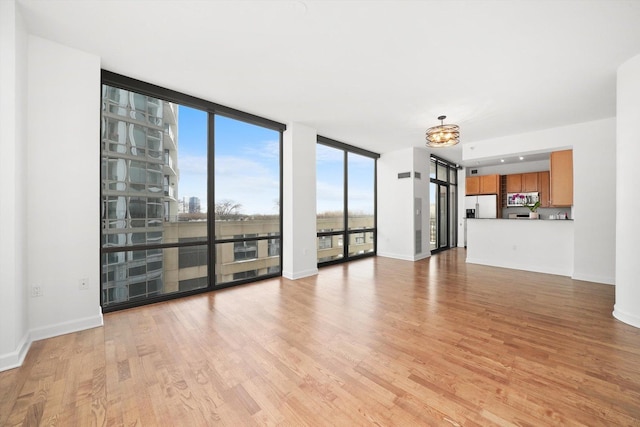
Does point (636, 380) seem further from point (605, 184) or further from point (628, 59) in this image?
point (605, 184)

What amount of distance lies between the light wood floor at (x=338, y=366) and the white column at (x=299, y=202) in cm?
142

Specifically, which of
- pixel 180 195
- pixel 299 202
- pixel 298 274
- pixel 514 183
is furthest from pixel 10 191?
pixel 514 183

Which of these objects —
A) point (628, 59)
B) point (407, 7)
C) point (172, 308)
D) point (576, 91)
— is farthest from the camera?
point (576, 91)

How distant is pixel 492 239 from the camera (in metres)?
6.30

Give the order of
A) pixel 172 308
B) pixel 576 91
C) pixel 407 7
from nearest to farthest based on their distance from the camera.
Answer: pixel 407 7, pixel 172 308, pixel 576 91

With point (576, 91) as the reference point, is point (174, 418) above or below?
below

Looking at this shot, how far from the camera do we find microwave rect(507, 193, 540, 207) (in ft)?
25.0

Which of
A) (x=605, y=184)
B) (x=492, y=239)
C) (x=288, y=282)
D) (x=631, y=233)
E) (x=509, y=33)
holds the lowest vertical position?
(x=288, y=282)

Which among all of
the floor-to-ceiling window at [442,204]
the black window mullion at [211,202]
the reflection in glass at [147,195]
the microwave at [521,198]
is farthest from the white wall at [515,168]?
the reflection in glass at [147,195]

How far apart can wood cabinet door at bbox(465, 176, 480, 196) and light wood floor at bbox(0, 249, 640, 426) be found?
5.45 m

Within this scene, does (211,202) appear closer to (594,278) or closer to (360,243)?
(360,243)

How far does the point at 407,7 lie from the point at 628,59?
2866 millimetres

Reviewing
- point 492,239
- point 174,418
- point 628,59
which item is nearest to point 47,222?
point 174,418

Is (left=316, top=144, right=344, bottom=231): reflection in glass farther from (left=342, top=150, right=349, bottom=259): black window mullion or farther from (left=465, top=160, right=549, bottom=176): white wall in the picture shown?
(left=465, top=160, right=549, bottom=176): white wall
